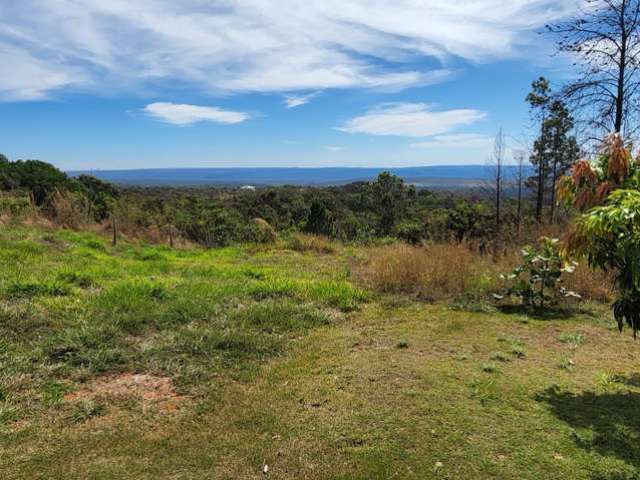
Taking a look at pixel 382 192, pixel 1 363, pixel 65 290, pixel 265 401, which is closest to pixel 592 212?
pixel 265 401

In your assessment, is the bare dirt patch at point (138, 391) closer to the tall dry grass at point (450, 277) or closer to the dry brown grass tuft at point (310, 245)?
the tall dry grass at point (450, 277)

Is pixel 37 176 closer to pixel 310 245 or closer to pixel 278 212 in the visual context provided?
pixel 278 212

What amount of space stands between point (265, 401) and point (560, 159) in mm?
14934

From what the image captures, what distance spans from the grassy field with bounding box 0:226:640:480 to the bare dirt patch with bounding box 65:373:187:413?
0.02 m

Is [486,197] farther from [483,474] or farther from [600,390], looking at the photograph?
[483,474]

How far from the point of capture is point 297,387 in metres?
3.36

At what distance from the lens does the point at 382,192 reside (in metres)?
29.7

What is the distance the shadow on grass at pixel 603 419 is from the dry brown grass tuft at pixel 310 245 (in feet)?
27.5

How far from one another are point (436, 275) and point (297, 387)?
357 cm

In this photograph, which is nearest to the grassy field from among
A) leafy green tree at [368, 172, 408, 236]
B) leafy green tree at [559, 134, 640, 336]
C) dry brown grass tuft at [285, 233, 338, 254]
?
leafy green tree at [559, 134, 640, 336]

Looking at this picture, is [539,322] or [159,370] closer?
[159,370]

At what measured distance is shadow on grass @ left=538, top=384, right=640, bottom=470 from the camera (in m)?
2.56

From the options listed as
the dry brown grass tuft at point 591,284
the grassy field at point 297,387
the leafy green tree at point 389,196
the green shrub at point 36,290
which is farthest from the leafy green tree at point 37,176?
the dry brown grass tuft at point 591,284

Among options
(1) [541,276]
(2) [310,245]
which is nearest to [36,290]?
(1) [541,276]
